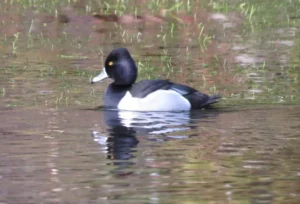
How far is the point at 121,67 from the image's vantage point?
42.8ft

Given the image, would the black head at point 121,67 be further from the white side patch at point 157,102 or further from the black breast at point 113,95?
the white side patch at point 157,102

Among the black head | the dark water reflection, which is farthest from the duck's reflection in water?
the black head

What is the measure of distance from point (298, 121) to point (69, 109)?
2.60m

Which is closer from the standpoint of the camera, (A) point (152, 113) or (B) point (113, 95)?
(A) point (152, 113)

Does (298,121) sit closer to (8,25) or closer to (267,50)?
(267,50)

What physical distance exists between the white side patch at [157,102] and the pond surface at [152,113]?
0.36 feet

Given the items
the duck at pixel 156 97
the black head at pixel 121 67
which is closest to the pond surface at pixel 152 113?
the duck at pixel 156 97

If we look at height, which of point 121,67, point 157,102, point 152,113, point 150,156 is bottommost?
point 150,156

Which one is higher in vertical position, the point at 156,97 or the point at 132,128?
the point at 156,97

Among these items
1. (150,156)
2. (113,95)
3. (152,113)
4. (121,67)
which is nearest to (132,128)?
(152,113)

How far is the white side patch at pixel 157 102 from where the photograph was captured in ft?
40.1

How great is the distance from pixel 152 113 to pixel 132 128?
0.96 m

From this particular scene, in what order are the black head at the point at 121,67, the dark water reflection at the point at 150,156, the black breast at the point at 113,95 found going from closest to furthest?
the dark water reflection at the point at 150,156 < the black breast at the point at 113,95 < the black head at the point at 121,67

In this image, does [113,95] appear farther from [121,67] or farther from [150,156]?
[150,156]
